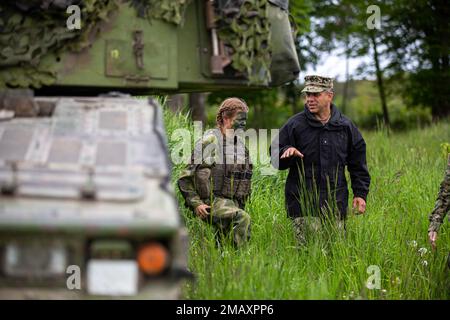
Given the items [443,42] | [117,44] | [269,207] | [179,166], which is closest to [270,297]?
[117,44]

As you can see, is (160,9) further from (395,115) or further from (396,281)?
(395,115)

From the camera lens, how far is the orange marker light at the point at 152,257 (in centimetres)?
308

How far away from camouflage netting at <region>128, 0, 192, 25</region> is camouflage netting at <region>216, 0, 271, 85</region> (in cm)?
25

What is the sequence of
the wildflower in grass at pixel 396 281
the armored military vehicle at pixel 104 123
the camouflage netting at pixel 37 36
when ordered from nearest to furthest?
the armored military vehicle at pixel 104 123, the camouflage netting at pixel 37 36, the wildflower in grass at pixel 396 281

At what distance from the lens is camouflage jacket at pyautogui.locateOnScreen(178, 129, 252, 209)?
5246 mm

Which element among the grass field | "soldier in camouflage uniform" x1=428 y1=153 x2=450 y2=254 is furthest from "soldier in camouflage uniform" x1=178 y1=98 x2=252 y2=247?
"soldier in camouflage uniform" x1=428 y1=153 x2=450 y2=254

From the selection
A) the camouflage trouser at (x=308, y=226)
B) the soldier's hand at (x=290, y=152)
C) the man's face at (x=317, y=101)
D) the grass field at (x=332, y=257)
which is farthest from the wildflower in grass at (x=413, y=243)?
the man's face at (x=317, y=101)

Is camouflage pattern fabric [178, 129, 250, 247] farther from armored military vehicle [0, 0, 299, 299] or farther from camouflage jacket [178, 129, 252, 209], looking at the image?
armored military vehicle [0, 0, 299, 299]

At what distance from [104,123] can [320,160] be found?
231cm

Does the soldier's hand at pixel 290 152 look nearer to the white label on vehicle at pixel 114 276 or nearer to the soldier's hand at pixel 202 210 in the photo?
the soldier's hand at pixel 202 210

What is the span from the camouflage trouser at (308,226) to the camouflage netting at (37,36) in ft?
7.25

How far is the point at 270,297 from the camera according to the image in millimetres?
4211

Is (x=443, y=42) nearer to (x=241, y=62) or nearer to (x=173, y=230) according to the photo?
(x=241, y=62)

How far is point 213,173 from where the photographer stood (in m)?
5.33
